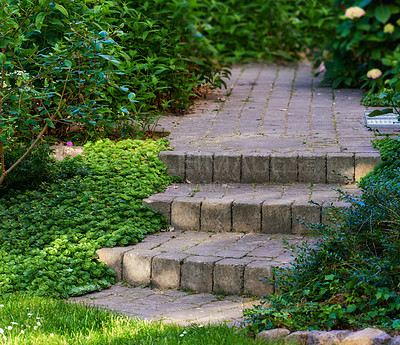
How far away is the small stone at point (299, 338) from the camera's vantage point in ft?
10.3

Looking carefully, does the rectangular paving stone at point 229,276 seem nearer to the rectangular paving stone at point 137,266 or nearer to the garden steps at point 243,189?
the garden steps at point 243,189

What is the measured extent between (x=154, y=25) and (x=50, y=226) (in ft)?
9.67

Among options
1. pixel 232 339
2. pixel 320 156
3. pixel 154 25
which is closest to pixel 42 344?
pixel 232 339

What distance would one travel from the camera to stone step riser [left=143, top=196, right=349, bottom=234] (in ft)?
14.8

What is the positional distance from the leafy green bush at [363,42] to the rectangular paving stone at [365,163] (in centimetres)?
227

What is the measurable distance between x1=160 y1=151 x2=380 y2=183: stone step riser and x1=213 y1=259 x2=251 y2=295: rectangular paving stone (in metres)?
1.32

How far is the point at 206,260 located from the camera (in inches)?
161

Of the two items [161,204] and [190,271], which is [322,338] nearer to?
[190,271]

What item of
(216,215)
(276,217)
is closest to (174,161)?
(216,215)

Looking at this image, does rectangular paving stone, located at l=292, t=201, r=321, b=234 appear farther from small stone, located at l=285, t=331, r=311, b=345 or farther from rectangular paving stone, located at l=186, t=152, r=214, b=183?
small stone, located at l=285, t=331, r=311, b=345

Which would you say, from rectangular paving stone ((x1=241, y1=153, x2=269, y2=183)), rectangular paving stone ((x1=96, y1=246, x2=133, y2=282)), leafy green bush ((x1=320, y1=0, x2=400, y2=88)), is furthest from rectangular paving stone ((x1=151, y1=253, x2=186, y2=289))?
leafy green bush ((x1=320, y1=0, x2=400, y2=88))

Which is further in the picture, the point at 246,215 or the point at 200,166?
the point at 200,166

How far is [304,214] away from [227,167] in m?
0.98

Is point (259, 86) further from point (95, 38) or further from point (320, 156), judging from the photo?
point (95, 38)
